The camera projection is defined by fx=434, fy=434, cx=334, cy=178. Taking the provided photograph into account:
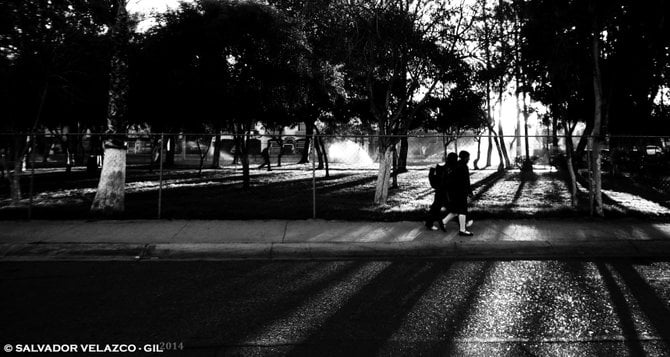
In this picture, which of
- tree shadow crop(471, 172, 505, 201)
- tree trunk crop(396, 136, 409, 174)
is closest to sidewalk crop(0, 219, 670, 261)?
tree shadow crop(471, 172, 505, 201)

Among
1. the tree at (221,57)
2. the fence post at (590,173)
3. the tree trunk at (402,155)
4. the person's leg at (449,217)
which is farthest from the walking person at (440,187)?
the tree trunk at (402,155)

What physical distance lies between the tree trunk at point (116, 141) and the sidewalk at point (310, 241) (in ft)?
3.17

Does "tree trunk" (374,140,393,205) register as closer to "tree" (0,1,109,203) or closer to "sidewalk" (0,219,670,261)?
"sidewalk" (0,219,670,261)

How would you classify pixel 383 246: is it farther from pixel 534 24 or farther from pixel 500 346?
pixel 534 24

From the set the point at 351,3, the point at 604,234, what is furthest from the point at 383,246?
the point at 351,3

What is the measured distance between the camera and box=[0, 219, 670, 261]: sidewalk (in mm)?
7047

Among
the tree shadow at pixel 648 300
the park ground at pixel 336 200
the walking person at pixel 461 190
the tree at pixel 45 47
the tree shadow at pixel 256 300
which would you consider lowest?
the tree shadow at pixel 648 300

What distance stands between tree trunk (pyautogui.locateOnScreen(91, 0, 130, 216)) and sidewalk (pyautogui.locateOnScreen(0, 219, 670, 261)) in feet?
3.17

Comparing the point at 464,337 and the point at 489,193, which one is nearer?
the point at 464,337

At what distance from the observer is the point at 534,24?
37.1 ft

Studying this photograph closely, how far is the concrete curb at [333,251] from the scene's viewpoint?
689 cm

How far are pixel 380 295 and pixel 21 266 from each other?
511 centimetres

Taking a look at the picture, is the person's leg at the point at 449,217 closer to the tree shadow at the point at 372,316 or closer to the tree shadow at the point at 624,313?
the tree shadow at the point at 372,316

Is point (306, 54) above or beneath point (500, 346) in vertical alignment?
above
